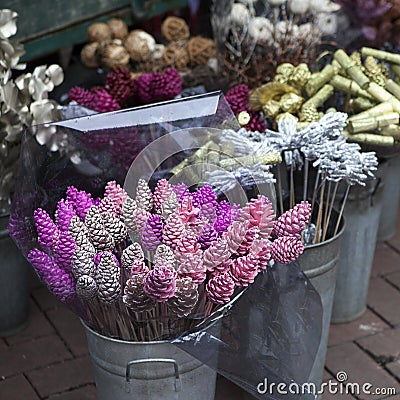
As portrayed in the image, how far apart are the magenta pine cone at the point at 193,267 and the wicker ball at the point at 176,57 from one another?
4.76 ft

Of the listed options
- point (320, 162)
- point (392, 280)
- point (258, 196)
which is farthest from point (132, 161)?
point (392, 280)

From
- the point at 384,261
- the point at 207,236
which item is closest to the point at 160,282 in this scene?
the point at 207,236

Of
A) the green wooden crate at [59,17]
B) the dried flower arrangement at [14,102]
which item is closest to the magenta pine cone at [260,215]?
the dried flower arrangement at [14,102]

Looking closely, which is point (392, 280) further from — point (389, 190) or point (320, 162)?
point (320, 162)

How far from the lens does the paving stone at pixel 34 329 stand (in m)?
2.85

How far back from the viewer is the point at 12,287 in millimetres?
2764

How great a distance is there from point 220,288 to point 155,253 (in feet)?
0.53

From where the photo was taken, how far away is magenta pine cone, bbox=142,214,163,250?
1.79 meters

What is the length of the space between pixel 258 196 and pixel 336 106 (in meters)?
0.98

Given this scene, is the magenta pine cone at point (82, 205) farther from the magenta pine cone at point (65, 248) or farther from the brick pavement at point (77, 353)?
the brick pavement at point (77, 353)

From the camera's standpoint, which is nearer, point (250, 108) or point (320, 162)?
point (320, 162)

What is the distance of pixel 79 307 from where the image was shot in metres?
1.88

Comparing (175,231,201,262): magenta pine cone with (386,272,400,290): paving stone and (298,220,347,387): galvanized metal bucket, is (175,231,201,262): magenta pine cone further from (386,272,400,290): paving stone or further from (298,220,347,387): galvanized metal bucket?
(386,272,400,290): paving stone

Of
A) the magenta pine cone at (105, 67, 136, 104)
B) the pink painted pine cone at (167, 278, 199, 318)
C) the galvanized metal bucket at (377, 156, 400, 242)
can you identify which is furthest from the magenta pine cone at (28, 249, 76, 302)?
the galvanized metal bucket at (377, 156, 400, 242)
